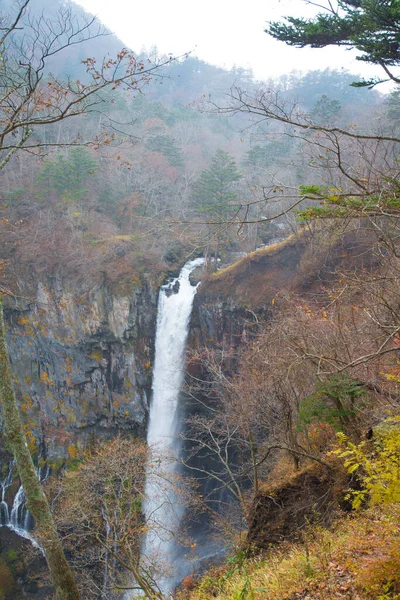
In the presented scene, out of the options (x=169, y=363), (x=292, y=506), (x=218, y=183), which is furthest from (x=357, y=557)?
(x=218, y=183)

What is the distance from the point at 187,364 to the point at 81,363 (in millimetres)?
5803

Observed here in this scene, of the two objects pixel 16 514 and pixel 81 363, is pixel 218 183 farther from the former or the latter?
pixel 16 514

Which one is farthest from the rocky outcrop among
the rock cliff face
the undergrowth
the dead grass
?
the rock cliff face

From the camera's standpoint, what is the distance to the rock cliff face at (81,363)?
1927 centimetres

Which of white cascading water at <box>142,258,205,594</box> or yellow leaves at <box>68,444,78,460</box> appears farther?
yellow leaves at <box>68,444,78,460</box>

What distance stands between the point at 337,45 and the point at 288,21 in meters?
0.73

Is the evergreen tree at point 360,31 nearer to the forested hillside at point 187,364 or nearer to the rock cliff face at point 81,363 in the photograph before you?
the forested hillside at point 187,364

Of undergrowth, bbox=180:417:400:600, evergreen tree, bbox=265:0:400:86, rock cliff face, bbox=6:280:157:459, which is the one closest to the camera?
undergrowth, bbox=180:417:400:600

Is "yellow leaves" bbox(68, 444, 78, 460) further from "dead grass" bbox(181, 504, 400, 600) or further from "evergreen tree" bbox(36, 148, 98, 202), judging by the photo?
"dead grass" bbox(181, 504, 400, 600)

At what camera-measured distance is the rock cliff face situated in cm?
1927

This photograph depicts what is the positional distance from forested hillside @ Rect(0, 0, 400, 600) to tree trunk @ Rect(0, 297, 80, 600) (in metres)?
0.03

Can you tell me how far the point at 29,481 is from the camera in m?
5.01

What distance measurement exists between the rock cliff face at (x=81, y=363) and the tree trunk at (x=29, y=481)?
13.6 m

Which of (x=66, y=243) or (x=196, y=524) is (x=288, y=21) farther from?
(x=66, y=243)
